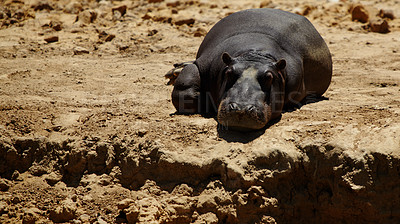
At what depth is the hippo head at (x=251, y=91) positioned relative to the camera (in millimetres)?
4789

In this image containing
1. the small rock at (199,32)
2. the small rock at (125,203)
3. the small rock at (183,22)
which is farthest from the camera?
the small rock at (183,22)

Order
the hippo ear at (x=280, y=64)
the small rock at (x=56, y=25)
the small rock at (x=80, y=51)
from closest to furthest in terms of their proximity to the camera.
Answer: the hippo ear at (x=280, y=64) → the small rock at (x=80, y=51) → the small rock at (x=56, y=25)

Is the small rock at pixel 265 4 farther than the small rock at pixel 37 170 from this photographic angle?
Yes

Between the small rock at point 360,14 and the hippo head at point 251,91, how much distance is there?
19.2 feet

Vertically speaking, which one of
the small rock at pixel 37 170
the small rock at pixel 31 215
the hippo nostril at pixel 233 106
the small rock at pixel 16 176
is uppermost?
the hippo nostril at pixel 233 106

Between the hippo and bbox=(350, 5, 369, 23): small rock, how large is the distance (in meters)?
4.45

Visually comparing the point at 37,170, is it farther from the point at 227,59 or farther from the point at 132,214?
the point at 227,59

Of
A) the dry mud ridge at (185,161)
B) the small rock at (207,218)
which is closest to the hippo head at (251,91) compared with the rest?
the dry mud ridge at (185,161)

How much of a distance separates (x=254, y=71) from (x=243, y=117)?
→ 66cm

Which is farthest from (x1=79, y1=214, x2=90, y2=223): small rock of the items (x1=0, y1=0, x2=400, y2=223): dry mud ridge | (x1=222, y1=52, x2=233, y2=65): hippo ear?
(x1=222, y1=52, x2=233, y2=65): hippo ear

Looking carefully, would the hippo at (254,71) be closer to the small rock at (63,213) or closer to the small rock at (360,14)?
the small rock at (63,213)

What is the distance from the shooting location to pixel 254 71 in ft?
17.0

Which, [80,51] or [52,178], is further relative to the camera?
[80,51]

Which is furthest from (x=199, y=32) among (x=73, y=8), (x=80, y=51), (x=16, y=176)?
(x=16, y=176)
